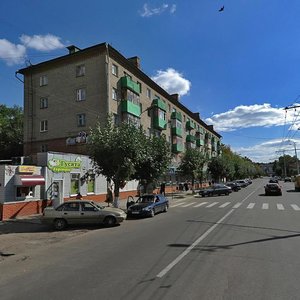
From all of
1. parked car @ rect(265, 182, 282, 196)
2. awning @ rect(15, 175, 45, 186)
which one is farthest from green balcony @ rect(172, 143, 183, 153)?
awning @ rect(15, 175, 45, 186)

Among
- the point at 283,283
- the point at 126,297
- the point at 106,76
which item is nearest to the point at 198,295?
the point at 126,297

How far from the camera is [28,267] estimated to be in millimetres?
9242

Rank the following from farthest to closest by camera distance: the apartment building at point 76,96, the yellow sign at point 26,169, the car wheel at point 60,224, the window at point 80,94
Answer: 1. the window at point 80,94
2. the apartment building at point 76,96
3. the yellow sign at point 26,169
4. the car wheel at point 60,224

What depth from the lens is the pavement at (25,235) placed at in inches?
467

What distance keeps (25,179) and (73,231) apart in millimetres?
6815

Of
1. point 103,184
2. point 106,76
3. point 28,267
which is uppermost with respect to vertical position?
point 106,76

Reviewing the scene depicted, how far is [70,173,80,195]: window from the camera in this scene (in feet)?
90.2

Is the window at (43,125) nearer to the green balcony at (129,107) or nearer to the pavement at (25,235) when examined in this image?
the green balcony at (129,107)

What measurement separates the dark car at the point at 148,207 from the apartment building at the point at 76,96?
1250 cm

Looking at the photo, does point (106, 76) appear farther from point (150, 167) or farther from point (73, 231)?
point (73, 231)

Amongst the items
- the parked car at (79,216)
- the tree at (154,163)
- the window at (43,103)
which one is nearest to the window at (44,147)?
the window at (43,103)

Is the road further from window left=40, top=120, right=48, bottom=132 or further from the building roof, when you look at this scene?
window left=40, top=120, right=48, bottom=132

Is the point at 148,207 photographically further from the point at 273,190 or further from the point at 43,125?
the point at 273,190

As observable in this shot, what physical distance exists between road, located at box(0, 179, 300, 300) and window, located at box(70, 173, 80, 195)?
13732 millimetres
